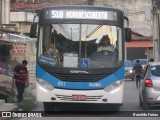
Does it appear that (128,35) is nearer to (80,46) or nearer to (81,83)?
(80,46)

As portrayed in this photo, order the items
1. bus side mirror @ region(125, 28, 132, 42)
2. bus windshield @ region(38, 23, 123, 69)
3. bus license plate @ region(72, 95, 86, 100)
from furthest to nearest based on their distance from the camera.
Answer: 1. bus side mirror @ region(125, 28, 132, 42)
2. bus windshield @ region(38, 23, 123, 69)
3. bus license plate @ region(72, 95, 86, 100)

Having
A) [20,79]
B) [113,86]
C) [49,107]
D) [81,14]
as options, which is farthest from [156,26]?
[113,86]

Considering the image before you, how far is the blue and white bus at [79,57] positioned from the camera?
44.4 ft

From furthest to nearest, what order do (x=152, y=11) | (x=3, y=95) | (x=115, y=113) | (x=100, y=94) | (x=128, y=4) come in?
(x=128, y=4)
(x=152, y=11)
(x=3, y=95)
(x=115, y=113)
(x=100, y=94)

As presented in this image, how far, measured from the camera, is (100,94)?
44.4 feet

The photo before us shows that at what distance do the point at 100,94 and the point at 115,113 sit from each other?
149cm

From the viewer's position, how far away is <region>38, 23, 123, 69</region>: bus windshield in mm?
13688

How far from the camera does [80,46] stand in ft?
45.4

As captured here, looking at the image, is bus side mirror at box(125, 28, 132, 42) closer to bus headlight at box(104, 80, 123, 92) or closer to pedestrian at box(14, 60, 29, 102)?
bus headlight at box(104, 80, 123, 92)

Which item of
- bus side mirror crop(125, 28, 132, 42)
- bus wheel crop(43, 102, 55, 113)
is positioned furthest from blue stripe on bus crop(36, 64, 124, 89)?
bus side mirror crop(125, 28, 132, 42)

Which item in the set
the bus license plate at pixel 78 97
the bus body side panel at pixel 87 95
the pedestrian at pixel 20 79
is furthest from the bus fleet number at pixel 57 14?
the pedestrian at pixel 20 79

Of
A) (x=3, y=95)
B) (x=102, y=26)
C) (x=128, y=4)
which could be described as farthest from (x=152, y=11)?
(x=102, y=26)

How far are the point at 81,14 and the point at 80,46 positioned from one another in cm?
103

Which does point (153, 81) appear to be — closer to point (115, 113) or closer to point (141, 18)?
point (115, 113)
